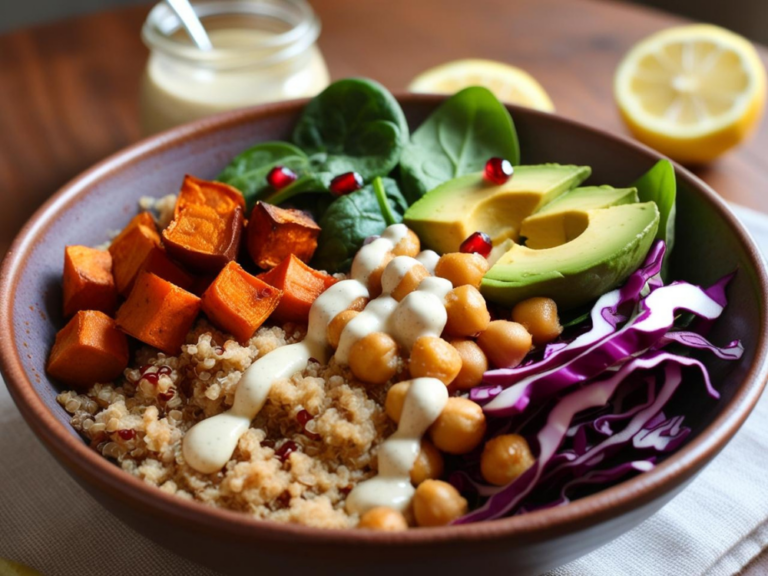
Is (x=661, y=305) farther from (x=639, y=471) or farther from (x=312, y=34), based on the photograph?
(x=312, y=34)

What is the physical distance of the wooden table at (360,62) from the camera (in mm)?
3342

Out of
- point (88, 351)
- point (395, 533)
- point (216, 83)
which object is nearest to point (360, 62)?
point (216, 83)

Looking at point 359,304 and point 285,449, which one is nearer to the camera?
point 285,449

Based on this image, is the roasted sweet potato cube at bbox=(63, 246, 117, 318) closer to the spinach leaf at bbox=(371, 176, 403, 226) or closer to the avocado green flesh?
the spinach leaf at bbox=(371, 176, 403, 226)

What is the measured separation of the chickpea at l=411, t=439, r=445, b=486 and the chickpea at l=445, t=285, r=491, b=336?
306mm

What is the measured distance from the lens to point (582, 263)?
2.04m

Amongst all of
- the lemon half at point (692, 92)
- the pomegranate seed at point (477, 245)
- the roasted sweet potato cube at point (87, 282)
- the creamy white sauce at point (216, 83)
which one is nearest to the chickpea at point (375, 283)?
the pomegranate seed at point (477, 245)

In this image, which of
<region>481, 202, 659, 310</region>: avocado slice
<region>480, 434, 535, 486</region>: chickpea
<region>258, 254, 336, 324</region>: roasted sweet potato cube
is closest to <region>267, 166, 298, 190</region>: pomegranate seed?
<region>258, 254, 336, 324</region>: roasted sweet potato cube

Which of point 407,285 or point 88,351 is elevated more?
point 407,285

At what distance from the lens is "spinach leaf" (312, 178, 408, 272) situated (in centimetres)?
235

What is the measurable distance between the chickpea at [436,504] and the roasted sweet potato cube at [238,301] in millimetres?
629

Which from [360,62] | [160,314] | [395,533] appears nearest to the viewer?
[395,533]

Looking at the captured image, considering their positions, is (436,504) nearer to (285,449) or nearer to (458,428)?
(458,428)

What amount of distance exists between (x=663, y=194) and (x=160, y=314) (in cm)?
138
